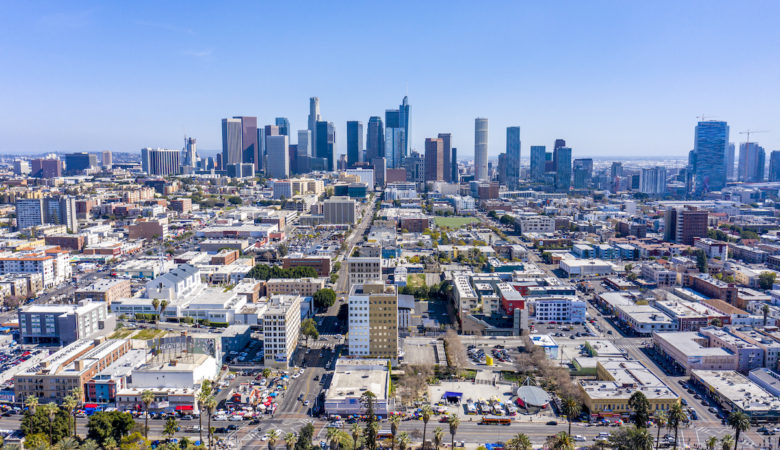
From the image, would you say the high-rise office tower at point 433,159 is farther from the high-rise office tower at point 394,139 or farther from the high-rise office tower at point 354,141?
the high-rise office tower at point 354,141

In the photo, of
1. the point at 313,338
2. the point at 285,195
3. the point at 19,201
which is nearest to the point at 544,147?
the point at 285,195

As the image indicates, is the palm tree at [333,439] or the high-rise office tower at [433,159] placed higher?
the high-rise office tower at [433,159]

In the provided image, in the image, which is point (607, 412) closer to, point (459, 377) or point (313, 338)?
point (459, 377)

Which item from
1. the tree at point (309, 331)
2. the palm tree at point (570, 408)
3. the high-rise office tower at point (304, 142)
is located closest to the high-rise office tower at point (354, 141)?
the high-rise office tower at point (304, 142)

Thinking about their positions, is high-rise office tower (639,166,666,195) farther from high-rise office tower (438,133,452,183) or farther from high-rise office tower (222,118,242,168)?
high-rise office tower (222,118,242,168)

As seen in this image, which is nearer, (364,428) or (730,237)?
(364,428)

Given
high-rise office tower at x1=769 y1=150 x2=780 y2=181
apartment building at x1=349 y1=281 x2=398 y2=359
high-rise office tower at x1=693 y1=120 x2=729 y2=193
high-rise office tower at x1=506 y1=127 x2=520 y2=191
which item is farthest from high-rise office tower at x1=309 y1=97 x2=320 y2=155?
apartment building at x1=349 y1=281 x2=398 y2=359

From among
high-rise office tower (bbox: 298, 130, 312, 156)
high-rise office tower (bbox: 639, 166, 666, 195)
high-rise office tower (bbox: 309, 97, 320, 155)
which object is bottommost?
high-rise office tower (bbox: 639, 166, 666, 195)
